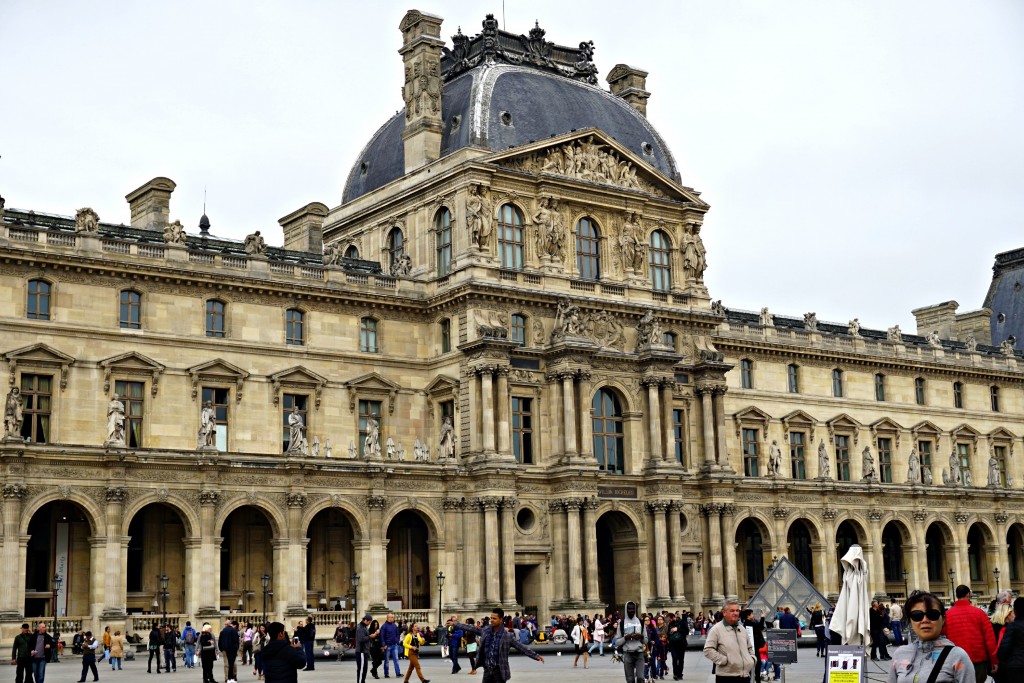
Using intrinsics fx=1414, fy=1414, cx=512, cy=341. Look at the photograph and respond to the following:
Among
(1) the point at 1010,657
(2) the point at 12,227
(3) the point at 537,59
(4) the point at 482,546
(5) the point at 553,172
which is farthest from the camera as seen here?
(3) the point at 537,59

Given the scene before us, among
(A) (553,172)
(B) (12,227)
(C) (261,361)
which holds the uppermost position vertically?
(A) (553,172)

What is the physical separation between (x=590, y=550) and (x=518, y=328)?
33.7ft

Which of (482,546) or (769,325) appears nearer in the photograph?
(482,546)

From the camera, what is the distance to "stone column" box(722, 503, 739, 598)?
66500 millimetres

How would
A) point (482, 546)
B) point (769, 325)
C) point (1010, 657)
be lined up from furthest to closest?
point (769, 325) < point (482, 546) < point (1010, 657)

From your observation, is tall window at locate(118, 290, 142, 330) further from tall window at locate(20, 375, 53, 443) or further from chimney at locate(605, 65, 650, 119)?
chimney at locate(605, 65, 650, 119)

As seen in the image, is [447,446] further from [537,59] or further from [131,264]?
[537,59]

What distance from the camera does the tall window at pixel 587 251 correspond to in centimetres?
6562

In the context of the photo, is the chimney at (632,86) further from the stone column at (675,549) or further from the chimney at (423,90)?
the stone column at (675,549)

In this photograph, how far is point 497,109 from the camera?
6488 cm

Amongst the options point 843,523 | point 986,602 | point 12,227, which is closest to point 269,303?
point 12,227

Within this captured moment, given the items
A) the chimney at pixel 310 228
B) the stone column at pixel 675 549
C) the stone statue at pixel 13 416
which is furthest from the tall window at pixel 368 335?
the stone statue at pixel 13 416

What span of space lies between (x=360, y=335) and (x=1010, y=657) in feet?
161

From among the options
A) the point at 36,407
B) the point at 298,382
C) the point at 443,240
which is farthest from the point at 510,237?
the point at 36,407
